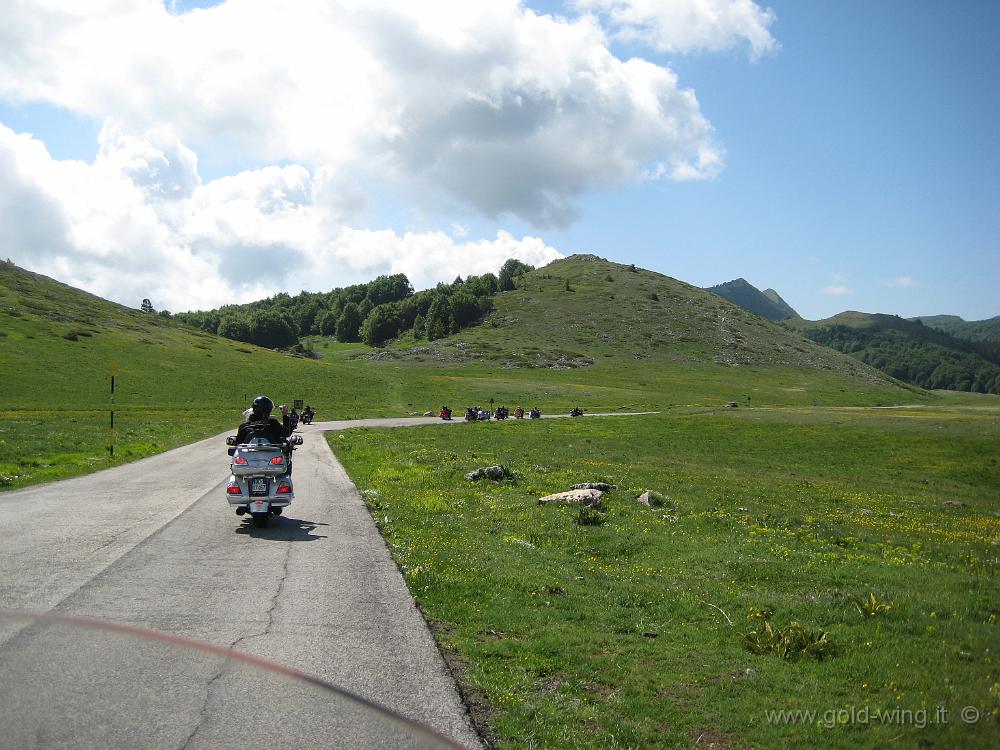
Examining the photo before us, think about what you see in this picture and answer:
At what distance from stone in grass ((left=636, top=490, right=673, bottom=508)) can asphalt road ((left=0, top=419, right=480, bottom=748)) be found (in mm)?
8300

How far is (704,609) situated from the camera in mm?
10117

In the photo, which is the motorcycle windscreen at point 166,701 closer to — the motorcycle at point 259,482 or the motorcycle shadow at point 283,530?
the motorcycle shadow at point 283,530

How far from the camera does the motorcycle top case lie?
50.3 feet

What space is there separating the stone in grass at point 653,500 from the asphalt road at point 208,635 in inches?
327

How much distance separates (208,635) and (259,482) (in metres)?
7.64

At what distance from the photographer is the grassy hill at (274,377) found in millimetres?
47969

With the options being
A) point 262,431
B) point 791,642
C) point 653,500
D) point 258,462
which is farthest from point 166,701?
point 653,500

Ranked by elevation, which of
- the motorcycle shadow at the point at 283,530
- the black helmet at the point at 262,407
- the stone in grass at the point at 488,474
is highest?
the black helmet at the point at 262,407

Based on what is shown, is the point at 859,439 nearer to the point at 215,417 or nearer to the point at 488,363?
the point at 215,417

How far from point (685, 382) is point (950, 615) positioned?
135 meters

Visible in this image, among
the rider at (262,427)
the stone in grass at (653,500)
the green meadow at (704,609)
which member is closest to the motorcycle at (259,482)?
the rider at (262,427)

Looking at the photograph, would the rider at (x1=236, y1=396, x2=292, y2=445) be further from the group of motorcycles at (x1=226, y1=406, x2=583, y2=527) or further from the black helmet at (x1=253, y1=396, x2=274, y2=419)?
the group of motorcycles at (x1=226, y1=406, x2=583, y2=527)

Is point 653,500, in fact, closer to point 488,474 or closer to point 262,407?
point 488,474

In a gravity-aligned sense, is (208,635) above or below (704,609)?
above
